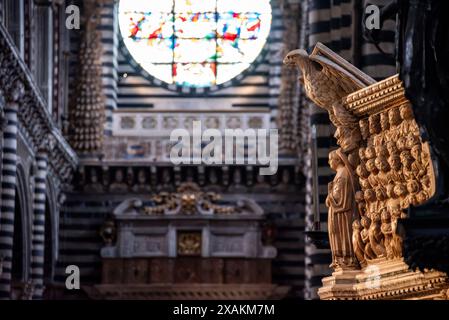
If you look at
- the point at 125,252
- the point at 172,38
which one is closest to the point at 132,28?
the point at 172,38

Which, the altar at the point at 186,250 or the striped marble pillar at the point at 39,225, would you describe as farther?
the altar at the point at 186,250

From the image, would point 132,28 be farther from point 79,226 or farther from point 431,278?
point 431,278

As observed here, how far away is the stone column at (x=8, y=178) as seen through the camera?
23.2 metres

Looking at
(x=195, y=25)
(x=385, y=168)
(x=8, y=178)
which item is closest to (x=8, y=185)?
(x=8, y=178)

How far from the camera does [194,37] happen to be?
31.1 meters

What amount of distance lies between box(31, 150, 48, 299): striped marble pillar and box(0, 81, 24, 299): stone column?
9.59 ft

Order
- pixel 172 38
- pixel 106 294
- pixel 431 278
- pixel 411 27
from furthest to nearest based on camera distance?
pixel 172 38 < pixel 106 294 < pixel 431 278 < pixel 411 27

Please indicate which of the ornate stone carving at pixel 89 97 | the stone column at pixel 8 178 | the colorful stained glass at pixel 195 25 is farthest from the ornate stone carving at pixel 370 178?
the colorful stained glass at pixel 195 25

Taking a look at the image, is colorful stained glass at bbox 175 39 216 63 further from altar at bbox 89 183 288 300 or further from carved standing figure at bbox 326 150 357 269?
carved standing figure at bbox 326 150 357 269

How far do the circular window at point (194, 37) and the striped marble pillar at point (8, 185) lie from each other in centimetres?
791

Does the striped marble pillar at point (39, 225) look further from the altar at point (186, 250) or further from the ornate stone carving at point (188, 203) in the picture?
the ornate stone carving at point (188, 203)

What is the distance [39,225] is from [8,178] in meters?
3.44

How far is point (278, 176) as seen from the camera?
1182 inches

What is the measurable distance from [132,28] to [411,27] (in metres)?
25.7
